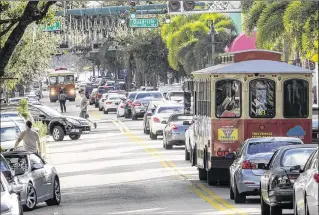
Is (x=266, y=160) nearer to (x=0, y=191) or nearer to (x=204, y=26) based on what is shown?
(x=0, y=191)

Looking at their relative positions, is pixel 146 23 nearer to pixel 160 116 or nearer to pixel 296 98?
pixel 160 116

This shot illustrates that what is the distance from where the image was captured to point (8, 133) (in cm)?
3656

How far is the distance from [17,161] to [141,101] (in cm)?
4452

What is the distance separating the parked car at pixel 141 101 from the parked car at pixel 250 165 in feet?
140

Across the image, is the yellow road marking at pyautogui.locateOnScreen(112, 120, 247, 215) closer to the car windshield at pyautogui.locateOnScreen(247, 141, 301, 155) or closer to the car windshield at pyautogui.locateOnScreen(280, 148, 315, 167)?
the car windshield at pyautogui.locateOnScreen(247, 141, 301, 155)

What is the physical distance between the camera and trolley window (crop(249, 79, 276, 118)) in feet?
94.9

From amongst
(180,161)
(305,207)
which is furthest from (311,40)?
(305,207)

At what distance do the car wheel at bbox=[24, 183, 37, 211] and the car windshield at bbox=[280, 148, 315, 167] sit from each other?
5.72 m

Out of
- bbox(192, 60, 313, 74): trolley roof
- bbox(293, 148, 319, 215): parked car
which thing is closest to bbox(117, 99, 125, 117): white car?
bbox(192, 60, 313, 74): trolley roof

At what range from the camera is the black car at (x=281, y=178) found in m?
19.9

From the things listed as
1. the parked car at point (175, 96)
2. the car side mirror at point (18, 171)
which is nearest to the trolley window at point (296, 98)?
the car side mirror at point (18, 171)

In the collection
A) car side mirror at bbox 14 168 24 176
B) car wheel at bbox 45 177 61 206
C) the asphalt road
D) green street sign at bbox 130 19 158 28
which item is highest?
green street sign at bbox 130 19 158 28

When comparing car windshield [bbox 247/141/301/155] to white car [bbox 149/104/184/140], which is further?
white car [bbox 149/104/184/140]

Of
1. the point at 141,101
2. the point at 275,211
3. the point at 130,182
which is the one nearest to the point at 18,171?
the point at 275,211
